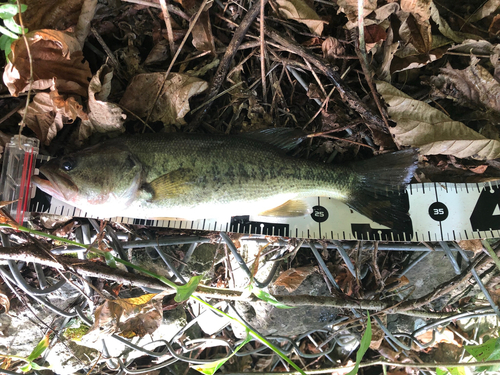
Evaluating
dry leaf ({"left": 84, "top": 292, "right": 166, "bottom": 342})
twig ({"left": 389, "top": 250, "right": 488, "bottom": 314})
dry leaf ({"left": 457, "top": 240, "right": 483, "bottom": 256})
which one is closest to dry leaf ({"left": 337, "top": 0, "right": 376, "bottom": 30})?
dry leaf ({"left": 457, "top": 240, "right": 483, "bottom": 256})

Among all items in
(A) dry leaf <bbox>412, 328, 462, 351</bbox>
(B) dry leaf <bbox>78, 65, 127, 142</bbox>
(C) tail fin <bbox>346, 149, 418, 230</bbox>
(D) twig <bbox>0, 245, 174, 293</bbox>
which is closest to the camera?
(D) twig <bbox>0, 245, 174, 293</bbox>

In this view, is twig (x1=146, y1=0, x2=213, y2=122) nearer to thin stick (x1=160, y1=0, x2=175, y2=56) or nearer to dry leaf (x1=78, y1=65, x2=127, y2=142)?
thin stick (x1=160, y1=0, x2=175, y2=56)

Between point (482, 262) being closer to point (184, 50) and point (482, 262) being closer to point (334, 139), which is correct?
point (334, 139)

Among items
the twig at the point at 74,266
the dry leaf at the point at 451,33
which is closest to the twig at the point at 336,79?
the dry leaf at the point at 451,33

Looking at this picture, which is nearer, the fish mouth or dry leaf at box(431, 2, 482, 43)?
the fish mouth

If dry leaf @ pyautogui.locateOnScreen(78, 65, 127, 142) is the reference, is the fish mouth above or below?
A: below
